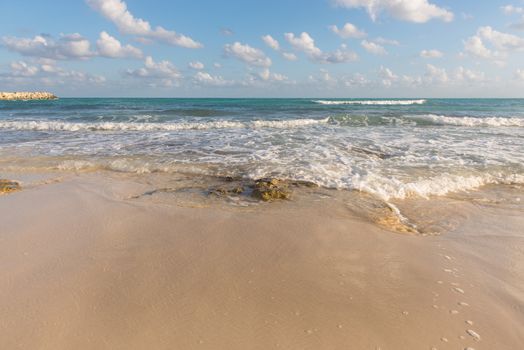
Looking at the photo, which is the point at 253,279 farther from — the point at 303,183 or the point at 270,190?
the point at 303,183

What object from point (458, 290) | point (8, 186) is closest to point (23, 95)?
point (8, 186)

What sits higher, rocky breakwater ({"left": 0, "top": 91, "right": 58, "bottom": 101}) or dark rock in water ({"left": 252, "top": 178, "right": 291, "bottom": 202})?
rocky breakwater ({"left": 0, "top": 91, "right": 58, "bottom": 101})

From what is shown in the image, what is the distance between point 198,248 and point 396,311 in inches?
72.3

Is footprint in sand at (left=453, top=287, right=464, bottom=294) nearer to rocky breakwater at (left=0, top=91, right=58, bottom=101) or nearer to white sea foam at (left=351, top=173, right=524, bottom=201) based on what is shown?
white sea foam at (left=351, top=173, right=524, bottom=201)

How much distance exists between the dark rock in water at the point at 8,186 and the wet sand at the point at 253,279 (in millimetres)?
938

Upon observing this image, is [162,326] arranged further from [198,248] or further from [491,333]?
[491,333]

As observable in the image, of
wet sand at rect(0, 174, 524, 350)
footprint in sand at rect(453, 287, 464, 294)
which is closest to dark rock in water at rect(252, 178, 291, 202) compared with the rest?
wet sand at rect(0, 174, 524, 350)

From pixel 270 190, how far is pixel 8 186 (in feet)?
13.7

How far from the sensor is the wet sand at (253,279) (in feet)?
7.09

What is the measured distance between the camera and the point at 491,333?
2195 mm

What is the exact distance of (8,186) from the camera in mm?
5395

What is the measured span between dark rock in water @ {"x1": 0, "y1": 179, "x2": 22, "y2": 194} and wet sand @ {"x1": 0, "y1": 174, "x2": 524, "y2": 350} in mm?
938

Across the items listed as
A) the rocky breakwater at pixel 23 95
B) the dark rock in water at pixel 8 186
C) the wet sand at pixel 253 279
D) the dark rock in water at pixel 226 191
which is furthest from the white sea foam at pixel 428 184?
the rocky breakwater at pixel 23 95

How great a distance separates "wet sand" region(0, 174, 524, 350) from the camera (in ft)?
7.09
